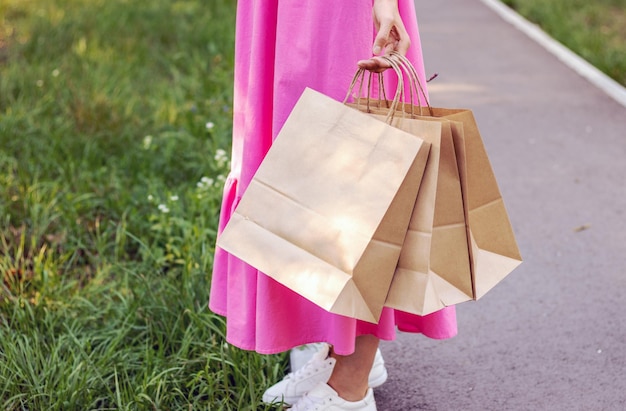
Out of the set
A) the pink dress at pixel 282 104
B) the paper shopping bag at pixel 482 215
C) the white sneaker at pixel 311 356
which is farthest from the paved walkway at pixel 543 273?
the paper shopping bag at pixel 482 215

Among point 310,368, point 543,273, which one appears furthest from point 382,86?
point 543,273

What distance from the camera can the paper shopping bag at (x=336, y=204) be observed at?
179 centimetres

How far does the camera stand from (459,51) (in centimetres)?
721

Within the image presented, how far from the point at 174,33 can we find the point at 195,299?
4.22 m

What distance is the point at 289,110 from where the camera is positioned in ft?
6.76

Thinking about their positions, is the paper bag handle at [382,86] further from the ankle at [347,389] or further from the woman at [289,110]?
the ankle at [347,389]

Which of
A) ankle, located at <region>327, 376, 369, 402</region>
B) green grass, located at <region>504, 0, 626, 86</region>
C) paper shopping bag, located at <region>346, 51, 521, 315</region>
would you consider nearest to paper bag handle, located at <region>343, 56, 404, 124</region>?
paper shopping bag, located at <region>346, 51, 521, 315</region>

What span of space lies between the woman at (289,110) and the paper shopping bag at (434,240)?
0.19 metres

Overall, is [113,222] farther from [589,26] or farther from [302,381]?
[589,26]

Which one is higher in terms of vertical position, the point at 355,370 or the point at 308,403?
the point at 355,370

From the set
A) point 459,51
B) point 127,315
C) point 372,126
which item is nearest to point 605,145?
point 459,51

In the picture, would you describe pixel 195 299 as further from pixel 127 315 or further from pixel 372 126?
pixel 372 126

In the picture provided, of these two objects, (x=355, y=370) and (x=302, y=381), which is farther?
(x=302, y=381)

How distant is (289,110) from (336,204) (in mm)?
345
